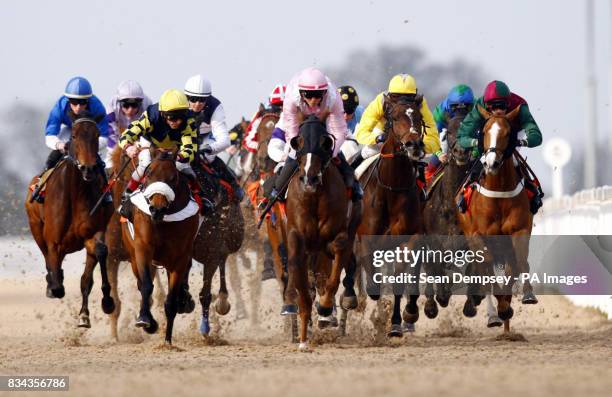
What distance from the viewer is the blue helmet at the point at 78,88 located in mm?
15867

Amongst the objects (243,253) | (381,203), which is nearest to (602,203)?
(381,203)

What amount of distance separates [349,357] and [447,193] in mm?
3845

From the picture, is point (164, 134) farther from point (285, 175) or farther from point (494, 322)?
point (494, 322)

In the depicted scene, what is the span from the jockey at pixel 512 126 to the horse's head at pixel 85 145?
379 cm

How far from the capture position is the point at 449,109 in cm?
1759

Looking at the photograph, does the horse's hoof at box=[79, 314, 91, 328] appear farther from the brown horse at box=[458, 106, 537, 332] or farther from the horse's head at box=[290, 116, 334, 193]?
the brown horse at box=[458, 106, 537, 332]

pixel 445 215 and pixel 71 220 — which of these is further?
pixel 445 215

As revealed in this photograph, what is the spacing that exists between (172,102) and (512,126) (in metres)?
3.40

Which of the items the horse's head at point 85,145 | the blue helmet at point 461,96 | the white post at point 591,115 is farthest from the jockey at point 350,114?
the white post at point 591,115

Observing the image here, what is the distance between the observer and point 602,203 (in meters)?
18.3

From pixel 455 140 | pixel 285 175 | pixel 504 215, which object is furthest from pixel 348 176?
pixel 455 140

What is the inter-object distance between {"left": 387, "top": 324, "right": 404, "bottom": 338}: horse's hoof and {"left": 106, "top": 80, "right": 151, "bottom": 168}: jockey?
4318 millimetres

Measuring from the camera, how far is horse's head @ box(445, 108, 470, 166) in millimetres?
15836

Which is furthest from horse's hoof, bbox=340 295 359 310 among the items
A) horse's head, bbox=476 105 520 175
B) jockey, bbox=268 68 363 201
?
horse's head, bbox=476 105 520 175
